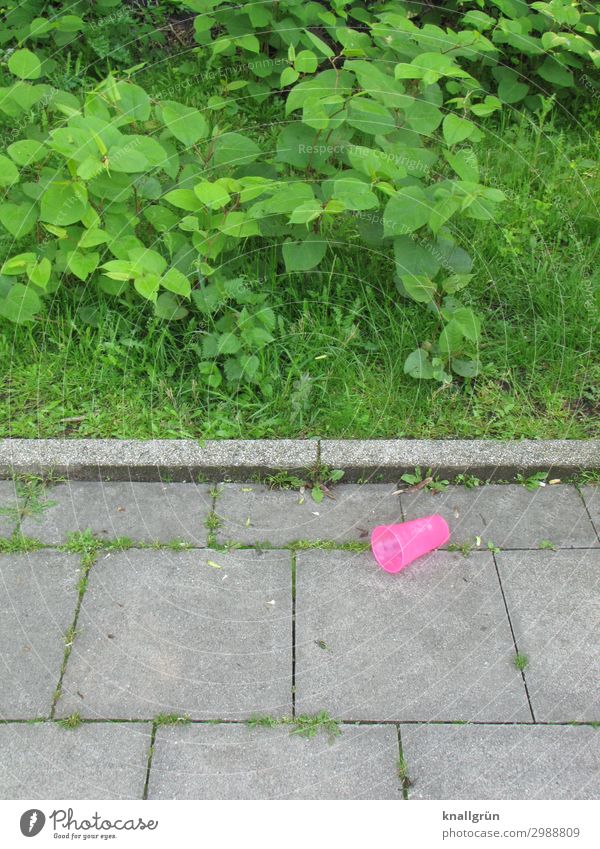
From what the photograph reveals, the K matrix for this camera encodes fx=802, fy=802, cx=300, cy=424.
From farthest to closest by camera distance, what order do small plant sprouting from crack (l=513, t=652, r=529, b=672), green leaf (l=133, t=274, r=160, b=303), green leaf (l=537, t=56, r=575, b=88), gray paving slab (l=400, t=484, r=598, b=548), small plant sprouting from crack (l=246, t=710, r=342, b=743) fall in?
green leaf (l=537, t=56, r=575, b=88) < green leaf (l=133, t=274, r=160, b=303) < gray paving slab (l=400, t=484, r=598, b=548) < small plant sprouting from crack (l=513, t=652, r=529, b=672) < small plant sprouting from crack (l=246, t=710, r=342, b=743)

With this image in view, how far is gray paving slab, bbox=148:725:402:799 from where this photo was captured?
6.76 feet

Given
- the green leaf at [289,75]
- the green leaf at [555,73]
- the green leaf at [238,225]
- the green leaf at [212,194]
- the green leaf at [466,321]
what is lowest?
the green leaf at [466,321]

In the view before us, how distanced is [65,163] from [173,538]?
1.53 metres

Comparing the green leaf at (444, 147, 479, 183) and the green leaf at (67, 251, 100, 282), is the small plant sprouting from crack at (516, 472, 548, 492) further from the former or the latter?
the green leaf at (67, 251, 100, 282)

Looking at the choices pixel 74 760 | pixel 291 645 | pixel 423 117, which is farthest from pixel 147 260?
pixel 74 760

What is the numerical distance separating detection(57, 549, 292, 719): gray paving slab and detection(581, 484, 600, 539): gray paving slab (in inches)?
42.9

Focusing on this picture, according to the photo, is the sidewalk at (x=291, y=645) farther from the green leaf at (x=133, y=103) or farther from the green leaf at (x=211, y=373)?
the green leaf at (x=133, y=103)

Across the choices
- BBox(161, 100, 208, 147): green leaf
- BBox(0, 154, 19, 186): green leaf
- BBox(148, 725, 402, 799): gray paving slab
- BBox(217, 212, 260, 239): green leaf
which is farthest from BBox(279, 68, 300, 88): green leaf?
BBox(148, 725, 402, 799): gray paving slab

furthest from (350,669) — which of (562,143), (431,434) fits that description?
(562,143)

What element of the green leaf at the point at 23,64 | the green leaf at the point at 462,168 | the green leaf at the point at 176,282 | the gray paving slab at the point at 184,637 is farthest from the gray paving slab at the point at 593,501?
the green leaf at the point at 23,64

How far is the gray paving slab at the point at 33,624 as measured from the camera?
→ 228cm

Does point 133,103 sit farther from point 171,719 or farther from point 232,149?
point 171,719

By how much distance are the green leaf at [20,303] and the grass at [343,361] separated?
0.16m
